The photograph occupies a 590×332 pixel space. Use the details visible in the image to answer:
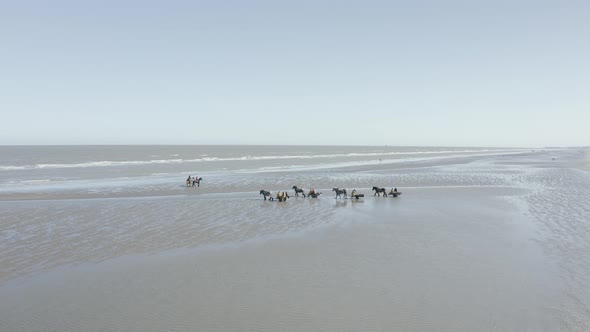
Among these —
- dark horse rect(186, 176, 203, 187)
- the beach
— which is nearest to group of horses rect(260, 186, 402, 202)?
the beach

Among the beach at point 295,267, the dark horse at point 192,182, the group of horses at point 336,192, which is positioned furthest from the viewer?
the dark horse at point 192,182

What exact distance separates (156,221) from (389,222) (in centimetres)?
934

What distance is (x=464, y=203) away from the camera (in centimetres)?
1886

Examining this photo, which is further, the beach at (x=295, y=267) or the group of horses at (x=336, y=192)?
the group of horses at (x=336, y=192)

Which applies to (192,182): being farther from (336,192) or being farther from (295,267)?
(295,267)

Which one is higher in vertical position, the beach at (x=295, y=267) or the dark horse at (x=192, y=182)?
the dark horse at (x=192, y=182)

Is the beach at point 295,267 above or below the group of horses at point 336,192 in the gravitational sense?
below

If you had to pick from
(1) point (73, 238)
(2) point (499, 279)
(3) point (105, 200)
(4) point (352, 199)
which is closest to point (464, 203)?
(4) point (352, 199)

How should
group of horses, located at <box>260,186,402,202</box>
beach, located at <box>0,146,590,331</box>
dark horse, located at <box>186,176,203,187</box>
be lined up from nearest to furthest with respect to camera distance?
beach, located at <box>0,146,590,331</box>, group of horses, located at <box>260,186,402,202</box>, dark horse, located at <box>186,176,203,187</box>

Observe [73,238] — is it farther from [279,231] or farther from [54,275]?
[279,231]

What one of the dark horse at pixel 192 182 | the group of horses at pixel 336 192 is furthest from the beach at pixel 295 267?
the dark horse at pixel 192 182

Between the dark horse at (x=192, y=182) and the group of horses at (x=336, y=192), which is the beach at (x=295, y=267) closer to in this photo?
the group of horses at (x=336, y=192)

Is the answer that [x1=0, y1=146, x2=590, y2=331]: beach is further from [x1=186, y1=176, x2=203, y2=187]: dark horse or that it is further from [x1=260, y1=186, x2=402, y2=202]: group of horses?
[x1=186, y1=176, x2=203, y2=187]: dark horse

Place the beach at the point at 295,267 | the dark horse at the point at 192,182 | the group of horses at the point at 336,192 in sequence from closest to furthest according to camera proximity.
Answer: the beach at the point at 295,267 < the group of horses at the point at 336,192 < the dark horse at the point at 192,182
